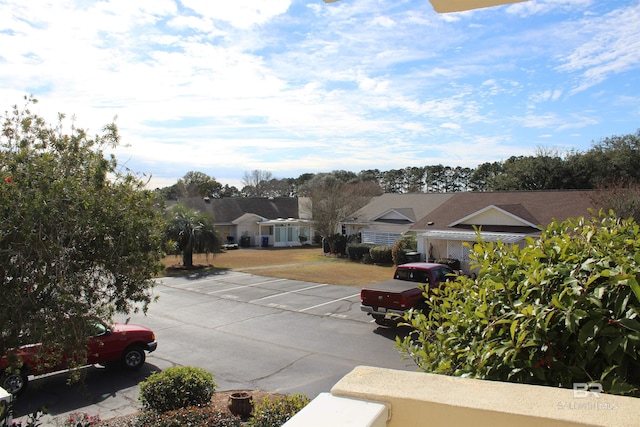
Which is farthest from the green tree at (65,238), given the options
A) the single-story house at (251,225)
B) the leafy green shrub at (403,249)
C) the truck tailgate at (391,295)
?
the single-story house at (251,225)

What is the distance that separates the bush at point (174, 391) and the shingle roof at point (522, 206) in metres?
20.8

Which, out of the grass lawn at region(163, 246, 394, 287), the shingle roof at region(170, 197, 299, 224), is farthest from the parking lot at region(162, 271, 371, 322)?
the shingle roof at region(170, 197, 299, 224)

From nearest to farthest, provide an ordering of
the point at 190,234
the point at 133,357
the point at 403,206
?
the point at 133,357, the point at 190,234, the point at 403,206

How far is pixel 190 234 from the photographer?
28891 mm

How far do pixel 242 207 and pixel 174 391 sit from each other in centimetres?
4209

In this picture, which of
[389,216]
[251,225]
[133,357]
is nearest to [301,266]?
[389,216]

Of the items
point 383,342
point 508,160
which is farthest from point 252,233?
point 383,342

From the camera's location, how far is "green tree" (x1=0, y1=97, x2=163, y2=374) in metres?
6.13

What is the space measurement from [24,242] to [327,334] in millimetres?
9518

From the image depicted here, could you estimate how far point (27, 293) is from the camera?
6340mm

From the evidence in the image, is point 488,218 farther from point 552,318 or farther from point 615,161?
point 552,318

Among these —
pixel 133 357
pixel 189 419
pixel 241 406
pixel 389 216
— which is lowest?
pixel 241 406

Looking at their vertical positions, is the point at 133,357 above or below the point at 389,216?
below

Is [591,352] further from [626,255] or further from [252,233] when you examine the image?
[252,233]
